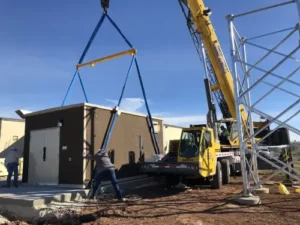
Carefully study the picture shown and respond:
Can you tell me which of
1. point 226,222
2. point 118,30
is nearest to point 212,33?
point 118,30

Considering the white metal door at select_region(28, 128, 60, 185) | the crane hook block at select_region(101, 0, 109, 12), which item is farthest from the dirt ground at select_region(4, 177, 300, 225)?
the crane hook block at select_region(101, 0, 109, 12)

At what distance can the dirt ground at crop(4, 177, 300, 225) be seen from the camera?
723cm

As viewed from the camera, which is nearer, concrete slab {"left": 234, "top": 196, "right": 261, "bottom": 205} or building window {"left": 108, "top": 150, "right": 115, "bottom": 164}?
concrete slab {"left": 234, "top": 196, "right": 261, "bottom": 205}

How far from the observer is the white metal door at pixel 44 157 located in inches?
505

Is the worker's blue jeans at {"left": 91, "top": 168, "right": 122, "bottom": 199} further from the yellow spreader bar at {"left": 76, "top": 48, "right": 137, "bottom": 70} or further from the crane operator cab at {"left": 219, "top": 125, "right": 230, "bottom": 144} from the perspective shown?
the crane operator cab at {"left": 219, "top": 125, "right": 230, "bottom": 144}

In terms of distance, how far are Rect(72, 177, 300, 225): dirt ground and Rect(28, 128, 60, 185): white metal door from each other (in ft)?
13.2

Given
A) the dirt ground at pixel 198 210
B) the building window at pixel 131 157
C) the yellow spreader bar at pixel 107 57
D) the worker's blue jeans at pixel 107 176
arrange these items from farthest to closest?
the building window at pixel 131 157 → the yellow spreader bar at pixel 107 57 → the worker's blue jeans at pixel 107 176 → the dirt ground at pixel 198 210

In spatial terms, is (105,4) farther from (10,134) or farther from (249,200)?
(10,134)

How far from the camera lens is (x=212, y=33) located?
13.7 metres

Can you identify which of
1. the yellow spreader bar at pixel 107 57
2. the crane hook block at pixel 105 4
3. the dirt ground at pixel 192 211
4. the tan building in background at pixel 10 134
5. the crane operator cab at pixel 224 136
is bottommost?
the dirt ground at pixel 192 211

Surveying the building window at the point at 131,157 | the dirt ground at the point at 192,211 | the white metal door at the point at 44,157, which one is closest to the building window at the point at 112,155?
the building window at the point at 131,157

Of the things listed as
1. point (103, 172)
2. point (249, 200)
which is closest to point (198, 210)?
point (249, 200)

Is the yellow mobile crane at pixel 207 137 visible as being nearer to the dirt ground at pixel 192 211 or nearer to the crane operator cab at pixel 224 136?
the crane operator cab at pixel 224 136

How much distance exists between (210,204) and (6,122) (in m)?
22.7
